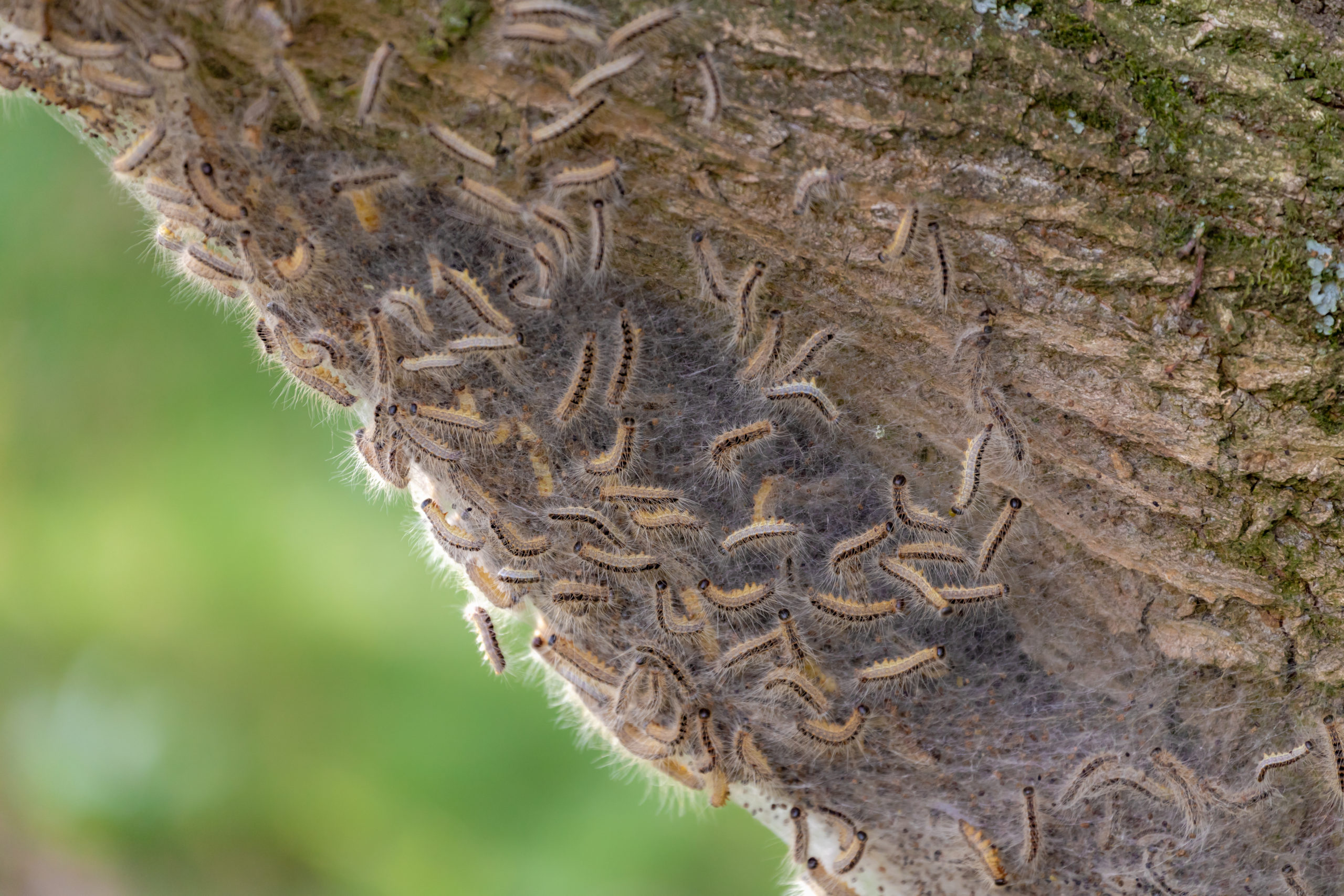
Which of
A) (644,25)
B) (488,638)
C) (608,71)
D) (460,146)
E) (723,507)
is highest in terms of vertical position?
(644,25)

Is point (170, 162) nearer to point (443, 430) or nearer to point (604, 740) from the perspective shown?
point (443, 430)

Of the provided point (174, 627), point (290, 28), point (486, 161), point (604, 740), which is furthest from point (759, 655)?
point (174, 627)

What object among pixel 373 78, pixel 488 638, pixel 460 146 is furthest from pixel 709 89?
pixel 488 638

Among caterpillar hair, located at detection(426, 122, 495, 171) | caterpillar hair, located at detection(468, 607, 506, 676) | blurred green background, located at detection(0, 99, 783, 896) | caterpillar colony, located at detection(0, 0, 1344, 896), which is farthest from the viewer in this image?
blurred green background, located at detection(0, 99, 783, 896)

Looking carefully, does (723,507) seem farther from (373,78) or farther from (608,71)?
(373,78)

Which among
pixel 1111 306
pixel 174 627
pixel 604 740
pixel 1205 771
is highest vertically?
pixel 1111 306

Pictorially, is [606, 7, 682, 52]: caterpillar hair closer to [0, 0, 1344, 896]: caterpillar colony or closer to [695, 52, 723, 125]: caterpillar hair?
[695, 52, 723, 125]: caterpillar hair

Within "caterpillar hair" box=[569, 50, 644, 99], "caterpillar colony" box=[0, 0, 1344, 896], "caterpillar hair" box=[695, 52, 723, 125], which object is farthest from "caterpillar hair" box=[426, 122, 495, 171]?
"caterpillar hair" box=[695, 52, 723, 125]
